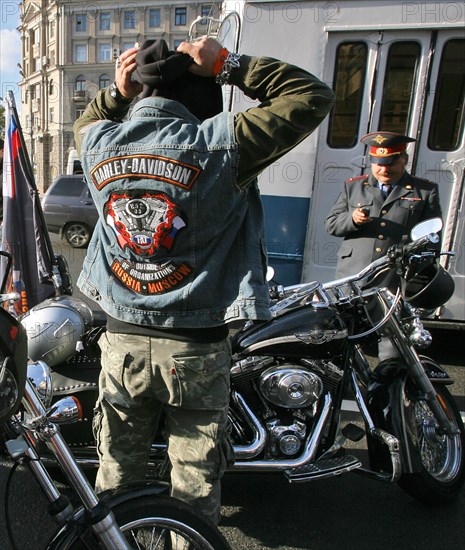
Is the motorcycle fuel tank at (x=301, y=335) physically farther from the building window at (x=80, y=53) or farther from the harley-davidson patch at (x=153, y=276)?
the building window at (x=80, y=53)

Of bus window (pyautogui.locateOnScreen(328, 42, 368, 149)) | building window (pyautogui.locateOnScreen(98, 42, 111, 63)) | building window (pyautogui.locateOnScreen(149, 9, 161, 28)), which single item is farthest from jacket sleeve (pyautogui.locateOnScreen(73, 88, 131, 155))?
building window (pyautogui.locateOnScreen(149, 9, 161, 28))

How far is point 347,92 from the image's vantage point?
14.0 ft

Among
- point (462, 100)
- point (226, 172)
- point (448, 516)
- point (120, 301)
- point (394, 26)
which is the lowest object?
point (448, 516)

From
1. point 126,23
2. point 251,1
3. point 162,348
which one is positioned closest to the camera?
point 162,348

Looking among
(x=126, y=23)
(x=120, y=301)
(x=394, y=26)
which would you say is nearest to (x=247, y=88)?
(x=120, y=301)

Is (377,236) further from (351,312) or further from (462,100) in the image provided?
(462,100)

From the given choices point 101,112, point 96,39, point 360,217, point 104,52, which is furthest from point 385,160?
point 104,52

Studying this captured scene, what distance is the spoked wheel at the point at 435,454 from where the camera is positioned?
236 cm

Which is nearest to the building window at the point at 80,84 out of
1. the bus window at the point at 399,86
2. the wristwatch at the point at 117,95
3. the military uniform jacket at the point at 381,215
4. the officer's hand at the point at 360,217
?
the bus window at the point at 399,86

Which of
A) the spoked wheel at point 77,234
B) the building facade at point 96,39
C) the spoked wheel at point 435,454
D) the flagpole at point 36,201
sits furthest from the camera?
the building facade at point 96,39

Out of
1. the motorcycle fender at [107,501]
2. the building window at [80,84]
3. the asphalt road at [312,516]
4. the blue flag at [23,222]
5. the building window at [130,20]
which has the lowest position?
the asphalt road at [312,516]

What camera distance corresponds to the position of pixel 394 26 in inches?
156

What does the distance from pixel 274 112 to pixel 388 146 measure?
2008mm

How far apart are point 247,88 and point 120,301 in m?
0.75
